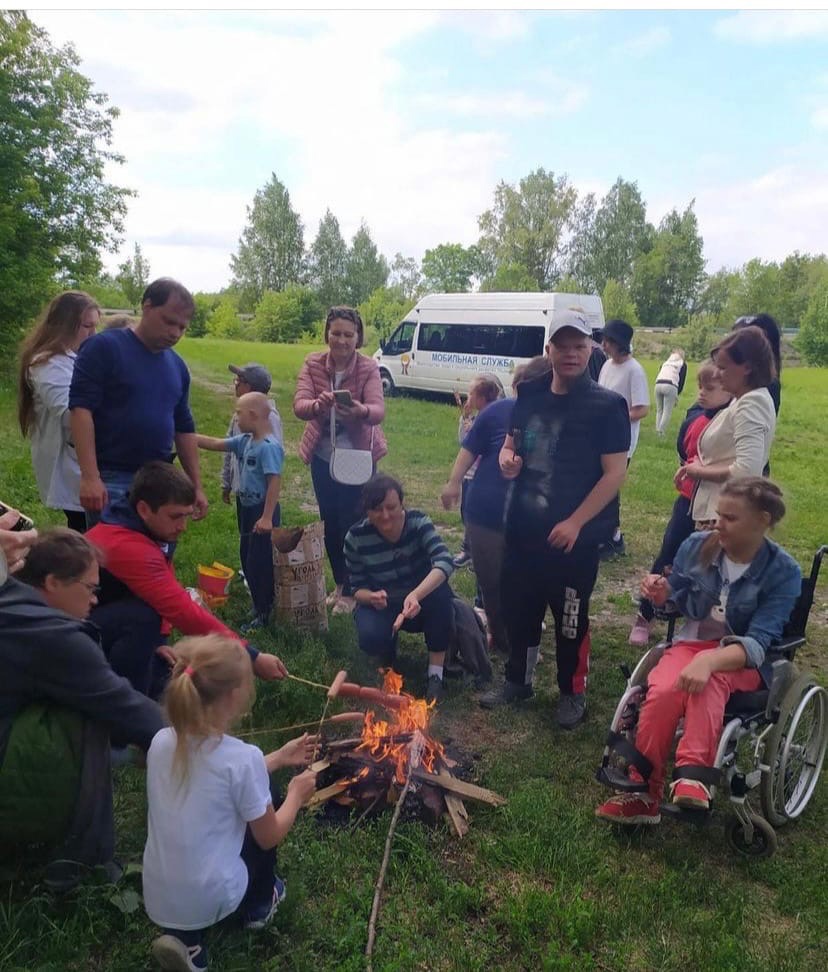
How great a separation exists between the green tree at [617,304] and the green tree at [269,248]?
A: 28.7 metres

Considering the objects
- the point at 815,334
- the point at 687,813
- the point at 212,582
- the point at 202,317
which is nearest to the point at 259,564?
the point at 212,582

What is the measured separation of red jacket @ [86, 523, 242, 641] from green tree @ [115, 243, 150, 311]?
2311 inches

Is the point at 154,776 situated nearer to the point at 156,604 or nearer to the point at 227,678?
the point at 227,678

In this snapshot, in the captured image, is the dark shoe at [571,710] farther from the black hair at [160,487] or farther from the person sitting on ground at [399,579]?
the black hair at [160,487]

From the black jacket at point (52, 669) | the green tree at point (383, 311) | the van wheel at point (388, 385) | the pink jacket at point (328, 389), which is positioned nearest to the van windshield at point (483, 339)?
the van wheel at point (388, 385)

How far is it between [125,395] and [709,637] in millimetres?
3063

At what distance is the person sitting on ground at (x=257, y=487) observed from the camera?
455cm

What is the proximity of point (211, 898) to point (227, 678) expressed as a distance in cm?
66

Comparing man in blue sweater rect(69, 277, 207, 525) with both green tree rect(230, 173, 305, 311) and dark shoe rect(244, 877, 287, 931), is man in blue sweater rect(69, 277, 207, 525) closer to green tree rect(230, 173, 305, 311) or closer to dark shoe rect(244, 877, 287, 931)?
dark shoe rect(244, 877, 287, 931)

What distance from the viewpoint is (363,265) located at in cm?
6669

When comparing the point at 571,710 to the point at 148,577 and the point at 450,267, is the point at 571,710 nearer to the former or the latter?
the point at 148,577

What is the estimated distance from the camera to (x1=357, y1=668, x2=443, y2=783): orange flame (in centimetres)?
315

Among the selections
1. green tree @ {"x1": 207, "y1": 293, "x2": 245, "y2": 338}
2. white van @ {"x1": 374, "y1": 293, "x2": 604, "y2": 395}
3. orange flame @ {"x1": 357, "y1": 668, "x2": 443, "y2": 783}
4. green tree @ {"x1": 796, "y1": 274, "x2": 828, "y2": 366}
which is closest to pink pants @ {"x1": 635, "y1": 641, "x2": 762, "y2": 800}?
orange flame @ {"x1": 357, "y1": 668, "x2": 443, "y2": 783}

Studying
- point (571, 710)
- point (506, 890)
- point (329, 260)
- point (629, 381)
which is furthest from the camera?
point (329, 260)
